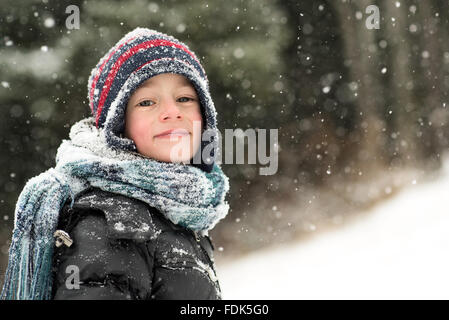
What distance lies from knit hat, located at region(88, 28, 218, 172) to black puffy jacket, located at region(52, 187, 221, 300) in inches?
15.0

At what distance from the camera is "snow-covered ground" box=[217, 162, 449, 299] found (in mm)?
5422

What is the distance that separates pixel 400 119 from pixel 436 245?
5446mm

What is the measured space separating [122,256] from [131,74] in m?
0.86

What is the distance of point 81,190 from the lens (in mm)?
1765

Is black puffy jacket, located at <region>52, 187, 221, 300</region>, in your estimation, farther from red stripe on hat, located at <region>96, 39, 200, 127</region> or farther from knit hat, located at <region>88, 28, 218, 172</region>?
red stripe on hat, located at <region>96, 39, 200, 127</region>

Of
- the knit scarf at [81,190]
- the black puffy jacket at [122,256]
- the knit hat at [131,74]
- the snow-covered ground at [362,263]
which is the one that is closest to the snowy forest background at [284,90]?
the snow-covered ground at [362,263]

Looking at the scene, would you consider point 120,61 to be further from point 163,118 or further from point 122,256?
point 122,256

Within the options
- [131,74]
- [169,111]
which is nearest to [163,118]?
[169,111]

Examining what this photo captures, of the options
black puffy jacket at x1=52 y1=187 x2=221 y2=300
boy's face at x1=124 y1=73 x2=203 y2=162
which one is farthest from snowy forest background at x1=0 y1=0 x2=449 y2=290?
black puffy jacket at x1=52 y1=187 x2=221 y2=300

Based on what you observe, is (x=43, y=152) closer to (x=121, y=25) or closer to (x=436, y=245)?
(x=121, y=25)

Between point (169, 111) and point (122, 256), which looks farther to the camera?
point (169, 111)

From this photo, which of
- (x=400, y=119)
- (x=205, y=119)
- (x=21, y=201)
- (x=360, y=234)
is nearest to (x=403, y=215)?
(x=360, y=234)

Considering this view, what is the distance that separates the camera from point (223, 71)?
5.93m

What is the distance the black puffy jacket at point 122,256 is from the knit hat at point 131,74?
380 millimetres
